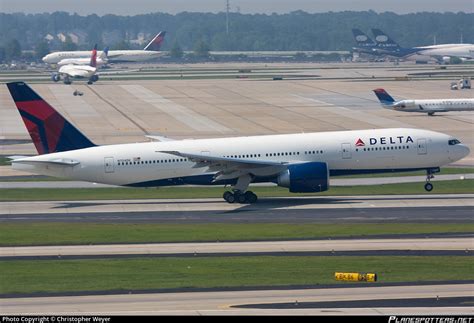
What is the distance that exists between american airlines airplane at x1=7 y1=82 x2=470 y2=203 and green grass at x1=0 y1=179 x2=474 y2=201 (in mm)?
3347

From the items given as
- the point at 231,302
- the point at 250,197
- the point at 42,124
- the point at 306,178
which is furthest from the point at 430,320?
the point at 42,124

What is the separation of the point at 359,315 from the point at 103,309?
896 cm

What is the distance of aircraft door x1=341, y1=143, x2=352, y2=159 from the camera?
67.0m

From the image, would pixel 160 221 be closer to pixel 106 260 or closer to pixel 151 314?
pixel 106 260

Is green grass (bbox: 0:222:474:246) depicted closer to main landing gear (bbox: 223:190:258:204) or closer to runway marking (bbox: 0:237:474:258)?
runway marking (bbox: 0:237:474:258)

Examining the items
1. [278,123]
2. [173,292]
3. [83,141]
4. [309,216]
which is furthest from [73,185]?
[278,123]

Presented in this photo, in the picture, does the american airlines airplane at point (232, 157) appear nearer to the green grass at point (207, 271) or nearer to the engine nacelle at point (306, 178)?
the engine nacelle at point (306, 178)

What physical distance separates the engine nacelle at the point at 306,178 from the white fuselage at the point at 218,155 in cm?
63

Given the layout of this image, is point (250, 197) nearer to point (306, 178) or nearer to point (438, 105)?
point (306, 178)

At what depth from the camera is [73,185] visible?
76812 millimetres

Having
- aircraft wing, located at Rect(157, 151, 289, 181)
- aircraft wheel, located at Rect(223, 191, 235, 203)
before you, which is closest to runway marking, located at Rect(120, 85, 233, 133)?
aircraft wheel, located at Rect(223, 191, 235, 203)

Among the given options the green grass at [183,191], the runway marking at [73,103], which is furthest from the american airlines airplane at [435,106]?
the green grass at [183,191]

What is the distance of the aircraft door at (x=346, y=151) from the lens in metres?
67.0

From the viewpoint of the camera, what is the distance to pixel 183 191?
73.1 m
